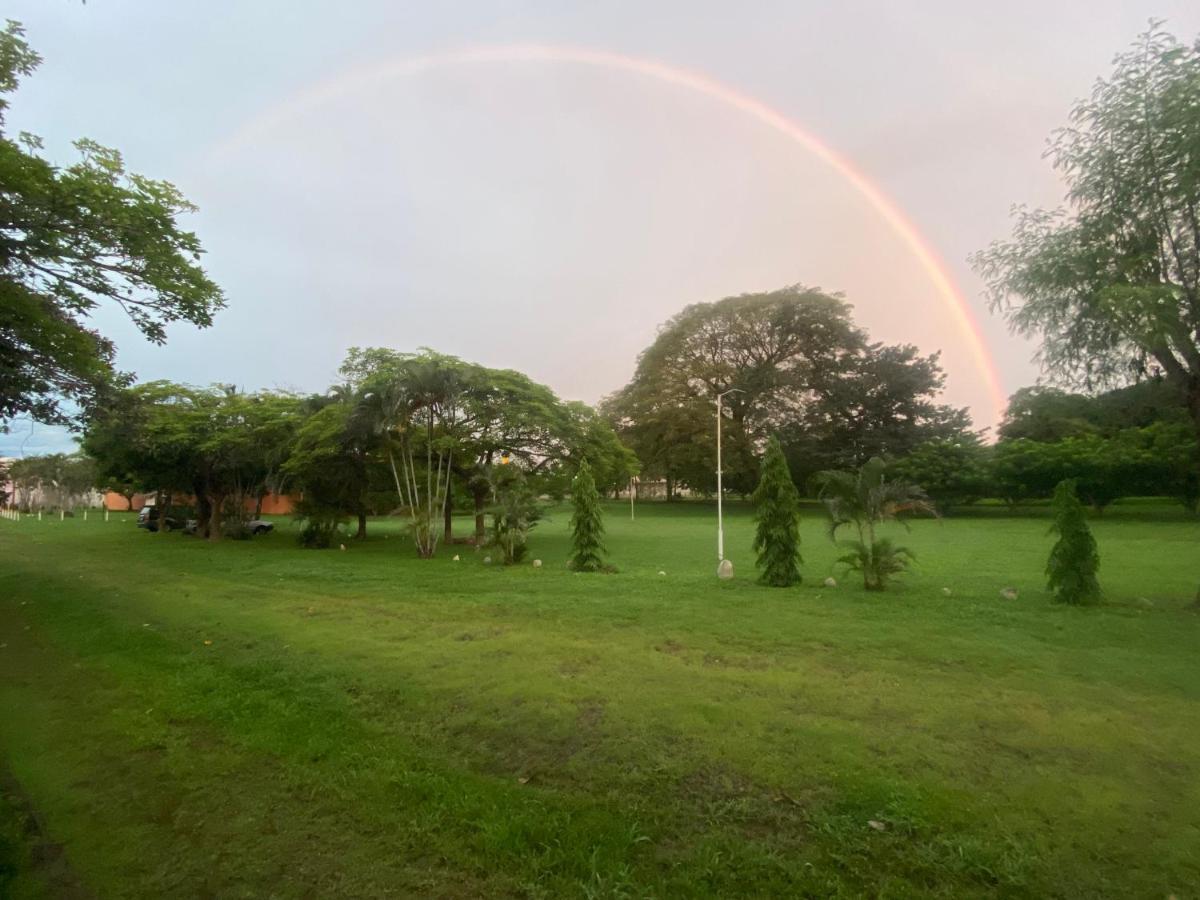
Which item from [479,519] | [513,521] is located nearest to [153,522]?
[479,519]

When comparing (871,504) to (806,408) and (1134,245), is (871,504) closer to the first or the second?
(1134,245)

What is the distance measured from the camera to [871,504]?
11539 millimetres

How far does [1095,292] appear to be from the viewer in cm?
993

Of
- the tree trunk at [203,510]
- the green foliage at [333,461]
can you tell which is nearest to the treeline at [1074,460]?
the green foliage at [333,461]

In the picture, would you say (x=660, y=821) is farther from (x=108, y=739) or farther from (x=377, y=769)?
(x=108, y=739)

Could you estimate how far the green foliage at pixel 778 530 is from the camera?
12305 mm

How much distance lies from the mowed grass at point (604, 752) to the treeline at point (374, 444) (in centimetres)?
979

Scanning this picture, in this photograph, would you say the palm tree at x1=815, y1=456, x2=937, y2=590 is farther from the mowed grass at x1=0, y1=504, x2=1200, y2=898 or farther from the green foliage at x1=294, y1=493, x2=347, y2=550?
the green foliage at x1=294, y1=493, x2=347, y2=550

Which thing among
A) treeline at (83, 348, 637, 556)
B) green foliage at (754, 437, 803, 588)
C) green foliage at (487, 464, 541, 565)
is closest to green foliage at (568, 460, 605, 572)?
green foliage at (487, 464, 541, 565)

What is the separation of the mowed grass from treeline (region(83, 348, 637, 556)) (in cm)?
979

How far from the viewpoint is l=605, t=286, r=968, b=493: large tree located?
44438mm

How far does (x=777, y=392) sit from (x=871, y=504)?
36.4 metres

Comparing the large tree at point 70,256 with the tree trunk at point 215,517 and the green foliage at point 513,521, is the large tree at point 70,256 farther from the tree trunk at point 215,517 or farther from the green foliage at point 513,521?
the tree trunk at point 215,517

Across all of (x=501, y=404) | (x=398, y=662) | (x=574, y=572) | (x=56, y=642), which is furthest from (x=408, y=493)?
(x=398, y=662)
